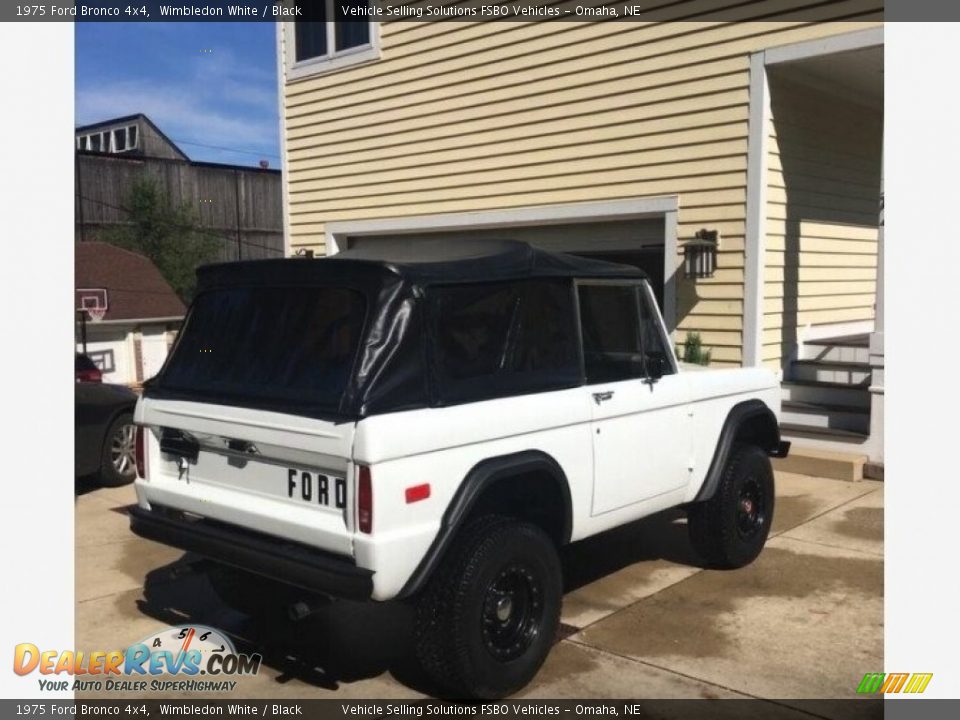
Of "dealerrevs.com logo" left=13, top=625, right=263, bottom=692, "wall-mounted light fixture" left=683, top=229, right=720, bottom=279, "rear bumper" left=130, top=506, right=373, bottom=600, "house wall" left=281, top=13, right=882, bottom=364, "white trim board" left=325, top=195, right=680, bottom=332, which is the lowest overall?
"dealerrevs.com logo" left=13, top=625, right=263, bottom=692

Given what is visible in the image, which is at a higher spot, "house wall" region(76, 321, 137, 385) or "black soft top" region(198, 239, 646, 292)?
"black soft top" region(198, 239, 646, 292)

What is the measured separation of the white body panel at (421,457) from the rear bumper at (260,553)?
0.06 meters

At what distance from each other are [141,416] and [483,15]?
7.56m

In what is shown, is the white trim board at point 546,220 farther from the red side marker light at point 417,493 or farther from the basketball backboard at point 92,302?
the red side marker light at point 417,493

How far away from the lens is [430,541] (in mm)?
3734

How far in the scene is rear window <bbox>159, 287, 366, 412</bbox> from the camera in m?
3.92

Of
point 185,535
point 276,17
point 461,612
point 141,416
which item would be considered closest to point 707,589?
point 461,612

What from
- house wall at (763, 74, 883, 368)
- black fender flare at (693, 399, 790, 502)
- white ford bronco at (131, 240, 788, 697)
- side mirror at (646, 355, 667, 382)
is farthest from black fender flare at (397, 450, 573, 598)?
house wall at (763, 74, 883, 368)

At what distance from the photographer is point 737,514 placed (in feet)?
18.6

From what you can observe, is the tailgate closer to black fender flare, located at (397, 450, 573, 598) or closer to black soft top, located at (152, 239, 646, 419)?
black soft top, located at (152, 239, 646, 419)

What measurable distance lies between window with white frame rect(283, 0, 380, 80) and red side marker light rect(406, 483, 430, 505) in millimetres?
9207

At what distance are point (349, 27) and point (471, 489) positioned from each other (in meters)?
9.91

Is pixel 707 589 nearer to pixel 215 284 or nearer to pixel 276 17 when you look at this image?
pixel 215 284

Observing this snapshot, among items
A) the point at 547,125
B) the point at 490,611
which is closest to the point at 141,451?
the point at 490,611
